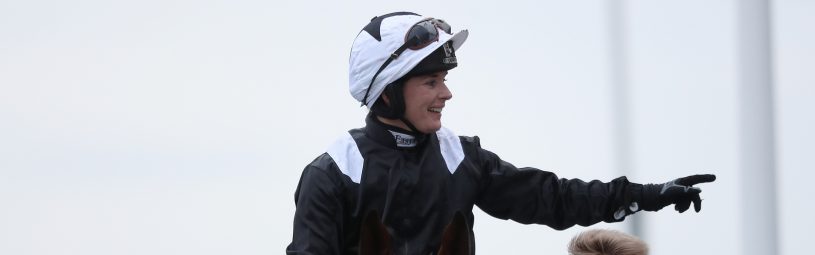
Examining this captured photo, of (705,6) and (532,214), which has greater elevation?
(705,6)

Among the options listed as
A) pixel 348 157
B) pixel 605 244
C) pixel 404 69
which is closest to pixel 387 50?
pixel 404 69

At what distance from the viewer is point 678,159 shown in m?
2.95

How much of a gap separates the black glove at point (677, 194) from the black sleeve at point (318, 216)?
46 centimetres

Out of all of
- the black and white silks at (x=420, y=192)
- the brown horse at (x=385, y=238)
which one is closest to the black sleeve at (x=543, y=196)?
the black and white silks at (x=420, y=192)

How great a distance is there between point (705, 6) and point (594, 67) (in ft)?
0.95

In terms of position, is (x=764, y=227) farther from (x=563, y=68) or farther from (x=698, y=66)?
(x=563, y=68)

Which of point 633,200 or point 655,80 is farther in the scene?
point 655,80

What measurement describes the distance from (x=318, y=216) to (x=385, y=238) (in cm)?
24

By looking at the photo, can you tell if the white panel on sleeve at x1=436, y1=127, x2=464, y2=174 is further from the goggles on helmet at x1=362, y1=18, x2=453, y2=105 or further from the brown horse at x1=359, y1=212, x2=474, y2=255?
the brown horse at x1=359, y1=212, x2=474, y2=255

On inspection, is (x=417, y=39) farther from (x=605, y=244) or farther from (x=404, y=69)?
(x=605, y=244)

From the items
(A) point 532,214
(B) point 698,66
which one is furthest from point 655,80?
(A) point 532,214

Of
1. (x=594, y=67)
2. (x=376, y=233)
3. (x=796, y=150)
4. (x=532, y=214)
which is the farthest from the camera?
(x=594, y=67)

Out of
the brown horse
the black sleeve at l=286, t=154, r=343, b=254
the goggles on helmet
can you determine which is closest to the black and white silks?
the black sleeve at l=286, t=154, r=343, b=254

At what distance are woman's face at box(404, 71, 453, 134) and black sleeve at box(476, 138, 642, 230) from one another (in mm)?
147
